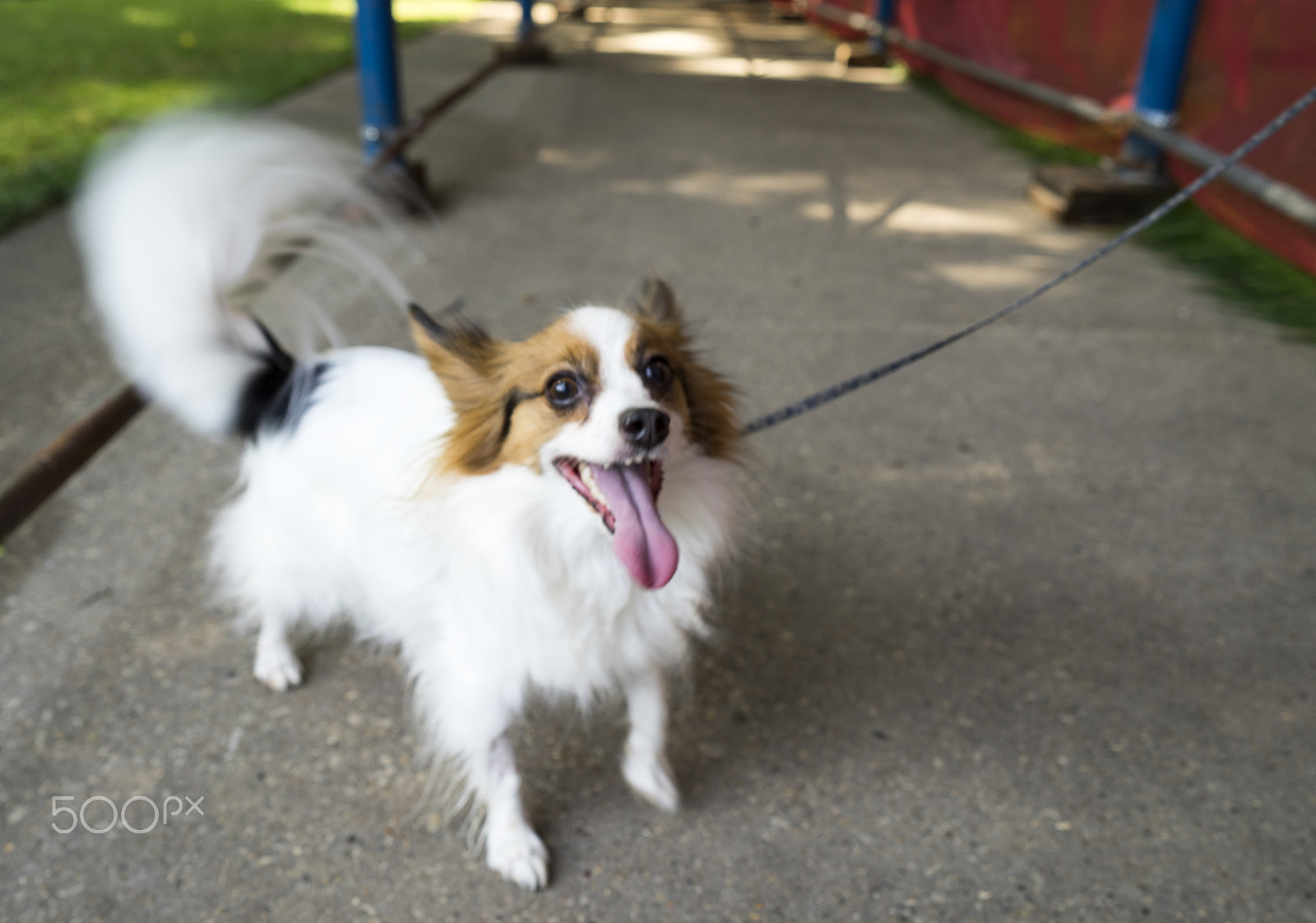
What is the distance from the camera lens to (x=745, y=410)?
402cm

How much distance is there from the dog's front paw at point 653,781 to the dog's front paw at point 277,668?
0.98m

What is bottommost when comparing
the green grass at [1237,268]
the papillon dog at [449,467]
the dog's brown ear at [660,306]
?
the green grass at [1237,268]

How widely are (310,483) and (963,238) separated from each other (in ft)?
16.0

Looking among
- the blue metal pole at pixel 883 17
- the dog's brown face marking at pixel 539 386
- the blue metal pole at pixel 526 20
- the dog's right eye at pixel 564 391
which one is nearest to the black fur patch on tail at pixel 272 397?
the dog's brown face marking at pixel 539 386

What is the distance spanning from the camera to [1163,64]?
6.20 m

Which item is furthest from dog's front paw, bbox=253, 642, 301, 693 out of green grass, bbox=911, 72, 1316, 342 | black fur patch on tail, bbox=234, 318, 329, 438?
green grass, bbox=911, 72, 1316, 342

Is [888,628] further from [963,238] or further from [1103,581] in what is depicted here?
[963,238]

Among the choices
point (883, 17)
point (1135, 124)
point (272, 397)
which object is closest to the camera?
point (272, 397)

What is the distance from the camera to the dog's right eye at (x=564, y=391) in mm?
1909

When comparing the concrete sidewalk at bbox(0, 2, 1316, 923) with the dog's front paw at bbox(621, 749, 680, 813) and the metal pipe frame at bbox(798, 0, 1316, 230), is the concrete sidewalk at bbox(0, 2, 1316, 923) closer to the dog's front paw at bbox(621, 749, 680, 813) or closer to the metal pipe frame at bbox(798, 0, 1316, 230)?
the dog's front paw at bbox(621, 749, 680, 813)

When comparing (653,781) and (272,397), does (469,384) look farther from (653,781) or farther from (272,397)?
(653,781)

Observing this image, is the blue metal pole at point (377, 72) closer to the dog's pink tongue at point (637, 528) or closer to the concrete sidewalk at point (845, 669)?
the concrete sidewalk at point (845, 669)

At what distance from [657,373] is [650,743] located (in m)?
0.87

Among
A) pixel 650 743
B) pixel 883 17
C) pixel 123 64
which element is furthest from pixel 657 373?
pixel 883 17
